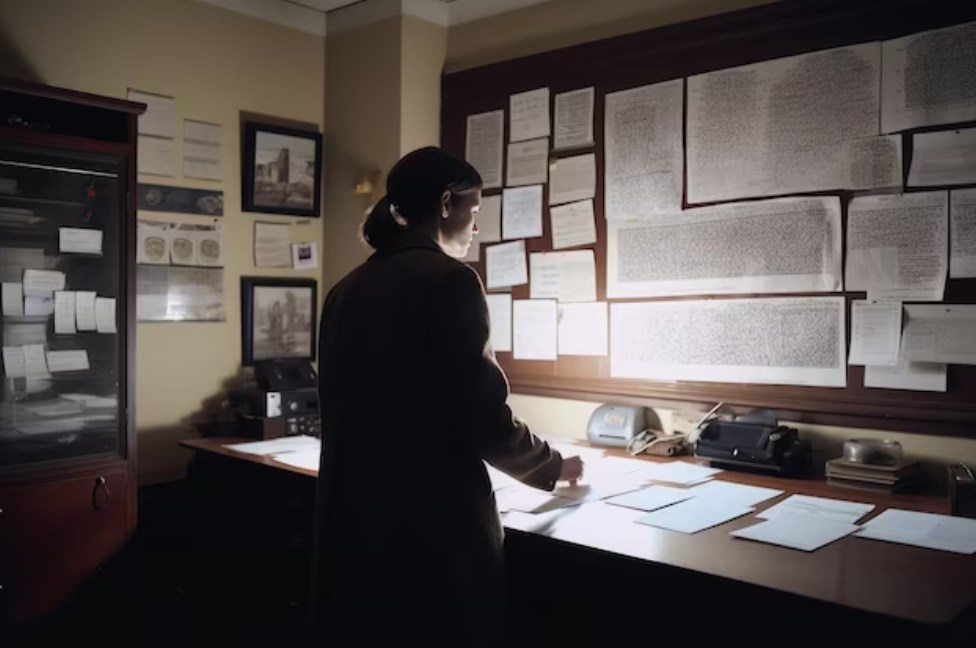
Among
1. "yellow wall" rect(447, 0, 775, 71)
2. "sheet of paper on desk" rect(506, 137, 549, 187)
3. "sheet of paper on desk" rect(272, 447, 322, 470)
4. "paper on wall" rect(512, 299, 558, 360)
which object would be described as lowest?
"sheet of paper on desk" rect(272, 447, 322, 470)

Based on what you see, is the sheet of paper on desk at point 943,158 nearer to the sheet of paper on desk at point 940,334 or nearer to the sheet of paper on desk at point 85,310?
the sheet of paper on desk at point 940,334

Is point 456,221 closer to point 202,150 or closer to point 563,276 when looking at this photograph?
point 563,276

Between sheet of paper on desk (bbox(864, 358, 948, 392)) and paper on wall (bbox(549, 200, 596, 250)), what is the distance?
100cm

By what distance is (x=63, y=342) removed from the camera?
2.62 meters

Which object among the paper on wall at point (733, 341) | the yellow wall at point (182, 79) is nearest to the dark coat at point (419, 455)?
the paper on wall at point (733, 341)

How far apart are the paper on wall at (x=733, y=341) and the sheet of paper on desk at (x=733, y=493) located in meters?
0.44

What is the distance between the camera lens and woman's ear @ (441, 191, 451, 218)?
5.56 feet

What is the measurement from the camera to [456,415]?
156 cm

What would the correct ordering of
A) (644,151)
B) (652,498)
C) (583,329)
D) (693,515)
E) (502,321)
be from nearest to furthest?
(693,515) → (652,498) → (644,151) → (583,329) → (502,321)

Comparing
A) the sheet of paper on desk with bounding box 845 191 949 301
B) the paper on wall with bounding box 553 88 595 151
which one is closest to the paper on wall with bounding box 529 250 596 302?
the paper on wall with bounding box 553 88 595 151

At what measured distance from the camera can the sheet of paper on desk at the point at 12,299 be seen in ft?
8.17

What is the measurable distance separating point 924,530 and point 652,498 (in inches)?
22.5

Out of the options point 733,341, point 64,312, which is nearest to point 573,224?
point 733,341

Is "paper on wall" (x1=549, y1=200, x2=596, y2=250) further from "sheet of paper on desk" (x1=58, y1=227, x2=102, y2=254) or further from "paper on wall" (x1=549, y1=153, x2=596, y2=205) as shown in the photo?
"sheet of paper on desk" (x1=58, y1=227, x2=102, y2=254)
